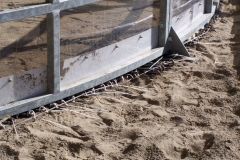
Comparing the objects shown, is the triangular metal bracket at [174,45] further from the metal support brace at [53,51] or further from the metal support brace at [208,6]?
the metal support brace at [53,51]

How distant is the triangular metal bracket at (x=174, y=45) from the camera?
6223mm

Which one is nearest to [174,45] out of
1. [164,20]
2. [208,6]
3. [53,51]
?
[164,20]

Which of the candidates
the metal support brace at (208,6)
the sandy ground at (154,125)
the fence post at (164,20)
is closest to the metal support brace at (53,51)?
the sandy ground at (154,125)

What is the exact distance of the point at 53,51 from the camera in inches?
186

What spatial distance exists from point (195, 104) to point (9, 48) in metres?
1.72

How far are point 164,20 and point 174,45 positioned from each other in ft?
1.18

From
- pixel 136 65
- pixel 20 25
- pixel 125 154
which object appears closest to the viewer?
pixel 125 154

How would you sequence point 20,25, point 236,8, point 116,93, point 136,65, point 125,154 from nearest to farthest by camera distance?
point 125,154
point 20,25
point 116,93
point 136,65
point 236,8

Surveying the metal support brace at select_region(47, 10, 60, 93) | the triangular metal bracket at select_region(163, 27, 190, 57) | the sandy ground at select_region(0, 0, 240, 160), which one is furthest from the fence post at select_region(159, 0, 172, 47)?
the metal support brace at select_region(47, 10, 60, 93)

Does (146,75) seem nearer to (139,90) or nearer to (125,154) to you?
(139,90)

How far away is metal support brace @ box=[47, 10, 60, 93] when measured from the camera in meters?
→ 4.65

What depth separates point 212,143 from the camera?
4.33 metres

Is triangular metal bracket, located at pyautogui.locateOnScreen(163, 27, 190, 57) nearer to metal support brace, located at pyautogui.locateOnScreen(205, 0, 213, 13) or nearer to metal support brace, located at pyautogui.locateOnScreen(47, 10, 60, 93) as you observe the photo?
metal support brace, located at pyautogui.locateOnScreen(205, 0, 213, 13)

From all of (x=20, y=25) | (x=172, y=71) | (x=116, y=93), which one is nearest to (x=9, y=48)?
(x=20, y=25)
